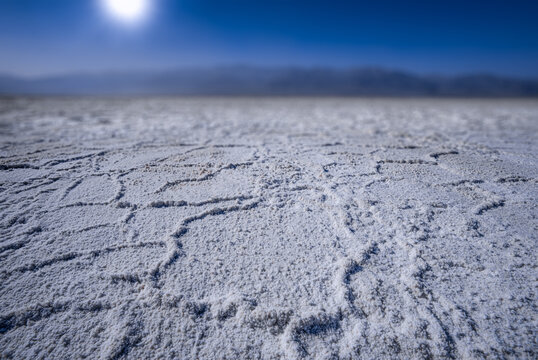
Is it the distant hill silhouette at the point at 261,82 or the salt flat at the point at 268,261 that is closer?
the salt flat at the point at 268,261

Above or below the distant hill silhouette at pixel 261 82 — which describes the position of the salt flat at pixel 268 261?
below

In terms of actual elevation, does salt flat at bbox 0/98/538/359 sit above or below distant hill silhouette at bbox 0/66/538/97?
below

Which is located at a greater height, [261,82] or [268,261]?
[261,82]

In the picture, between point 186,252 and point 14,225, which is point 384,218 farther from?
point 14,225

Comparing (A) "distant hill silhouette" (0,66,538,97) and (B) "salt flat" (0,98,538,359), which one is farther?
(A) "distant hill silhouette" (0,66,538,97)

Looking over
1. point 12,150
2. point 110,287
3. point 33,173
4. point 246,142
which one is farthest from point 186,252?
point 12,150
